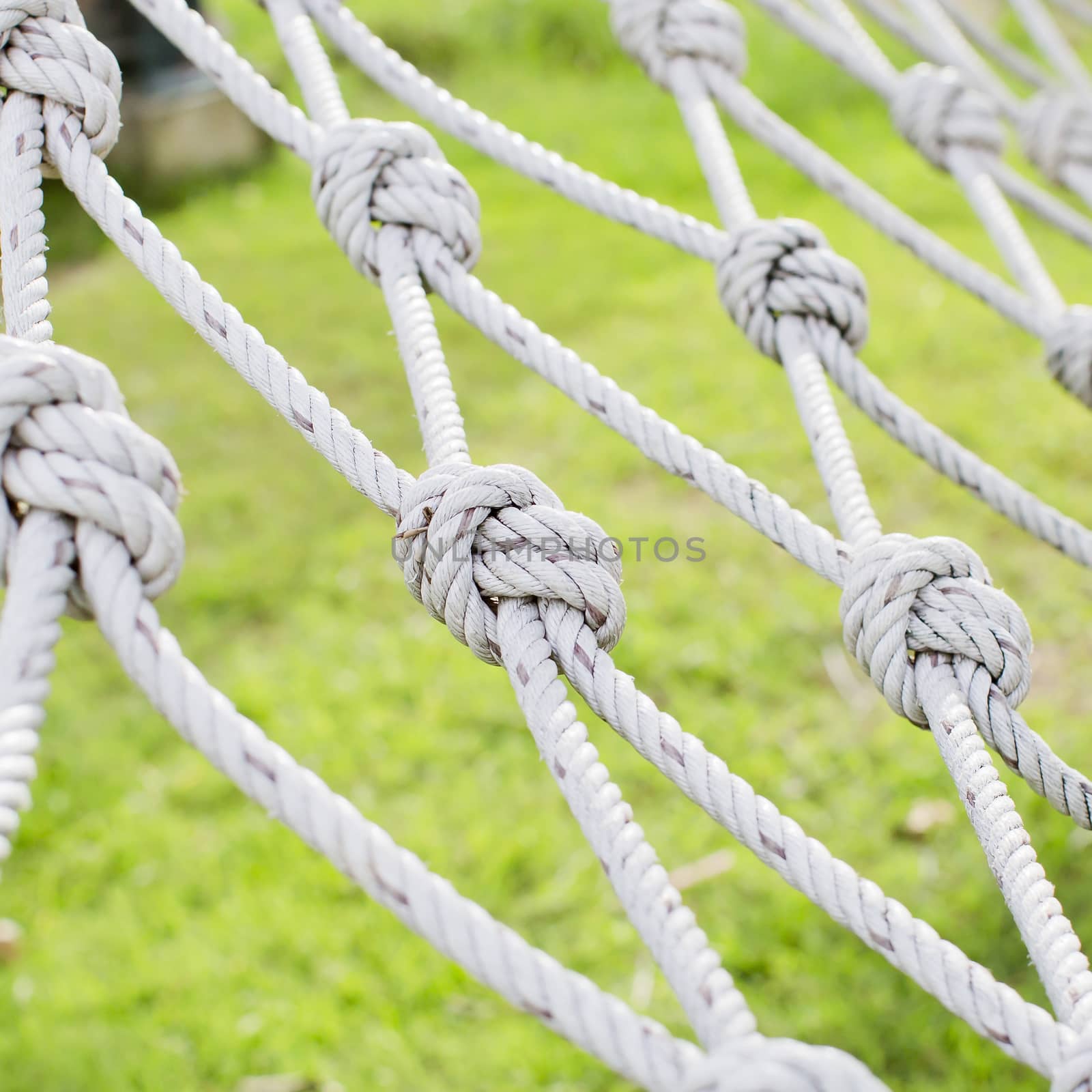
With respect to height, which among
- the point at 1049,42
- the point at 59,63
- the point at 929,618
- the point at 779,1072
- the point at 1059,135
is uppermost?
the point at 1049,42

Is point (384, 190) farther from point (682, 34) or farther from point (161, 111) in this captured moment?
point (161, 111)

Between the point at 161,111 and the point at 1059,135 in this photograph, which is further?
the point at 161,111

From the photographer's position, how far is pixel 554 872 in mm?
1183

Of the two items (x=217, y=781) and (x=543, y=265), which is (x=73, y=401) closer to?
(x=217, y=781)

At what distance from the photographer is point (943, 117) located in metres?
1.03

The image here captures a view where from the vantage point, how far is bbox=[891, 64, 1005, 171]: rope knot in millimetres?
1031

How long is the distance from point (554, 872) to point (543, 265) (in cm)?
168

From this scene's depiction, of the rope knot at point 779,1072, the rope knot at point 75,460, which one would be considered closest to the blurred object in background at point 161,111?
the rope knot at point 75,460

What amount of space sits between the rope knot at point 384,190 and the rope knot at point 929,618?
12.6 inches

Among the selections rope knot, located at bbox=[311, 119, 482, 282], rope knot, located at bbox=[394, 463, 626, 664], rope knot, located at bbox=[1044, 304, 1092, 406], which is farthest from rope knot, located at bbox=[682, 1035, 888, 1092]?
rope knot, located at bbox=[1044, 304, 1092, 406]

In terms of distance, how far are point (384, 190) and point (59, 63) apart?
189 millimetres

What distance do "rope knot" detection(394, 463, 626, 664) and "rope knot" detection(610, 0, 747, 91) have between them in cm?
61

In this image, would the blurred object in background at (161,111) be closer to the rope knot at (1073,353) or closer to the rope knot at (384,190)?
the rope knot at (384,190)

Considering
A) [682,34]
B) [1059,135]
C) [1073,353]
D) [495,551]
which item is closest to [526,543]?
[495,551]
